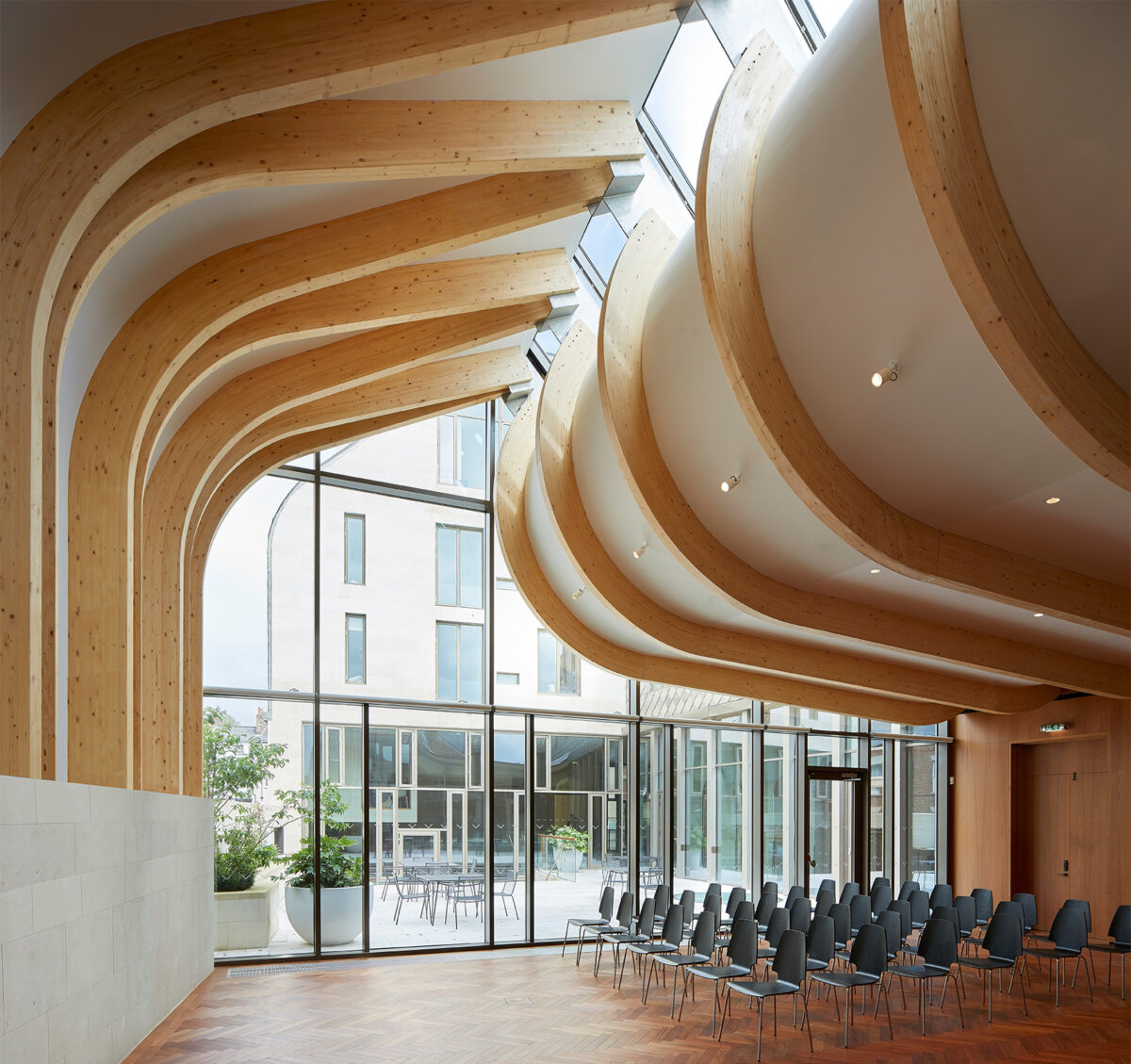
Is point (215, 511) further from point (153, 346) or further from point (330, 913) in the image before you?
point (330, 913)

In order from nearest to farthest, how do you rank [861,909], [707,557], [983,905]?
[707,557] < [861,909] < [983,905]

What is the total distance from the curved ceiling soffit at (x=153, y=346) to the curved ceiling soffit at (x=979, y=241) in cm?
369

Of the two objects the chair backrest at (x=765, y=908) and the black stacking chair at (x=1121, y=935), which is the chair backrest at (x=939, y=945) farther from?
the black stacking chair at (x=1121, y=935)

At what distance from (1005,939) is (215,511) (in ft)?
29.8

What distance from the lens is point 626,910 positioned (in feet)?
35.7

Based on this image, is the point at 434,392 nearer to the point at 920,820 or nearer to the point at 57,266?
the point at 57,266

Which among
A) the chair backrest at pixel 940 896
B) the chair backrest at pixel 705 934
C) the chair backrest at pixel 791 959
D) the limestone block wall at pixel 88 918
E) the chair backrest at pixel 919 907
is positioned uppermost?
the limestone block wall at pixel 88 918

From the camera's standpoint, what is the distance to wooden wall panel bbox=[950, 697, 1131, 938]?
13.9m

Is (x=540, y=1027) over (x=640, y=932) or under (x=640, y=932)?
under

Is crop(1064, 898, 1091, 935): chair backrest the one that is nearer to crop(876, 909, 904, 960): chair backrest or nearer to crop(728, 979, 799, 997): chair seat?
crop(876, 909, 904, 960): chair backrest

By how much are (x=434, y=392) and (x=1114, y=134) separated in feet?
25.0

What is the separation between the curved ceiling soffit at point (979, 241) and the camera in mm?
3996

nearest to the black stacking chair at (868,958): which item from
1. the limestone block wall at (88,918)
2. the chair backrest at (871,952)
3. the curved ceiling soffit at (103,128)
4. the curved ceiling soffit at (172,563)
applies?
the chair backrest at (871,952)

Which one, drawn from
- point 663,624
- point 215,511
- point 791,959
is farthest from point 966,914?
point 215,511
